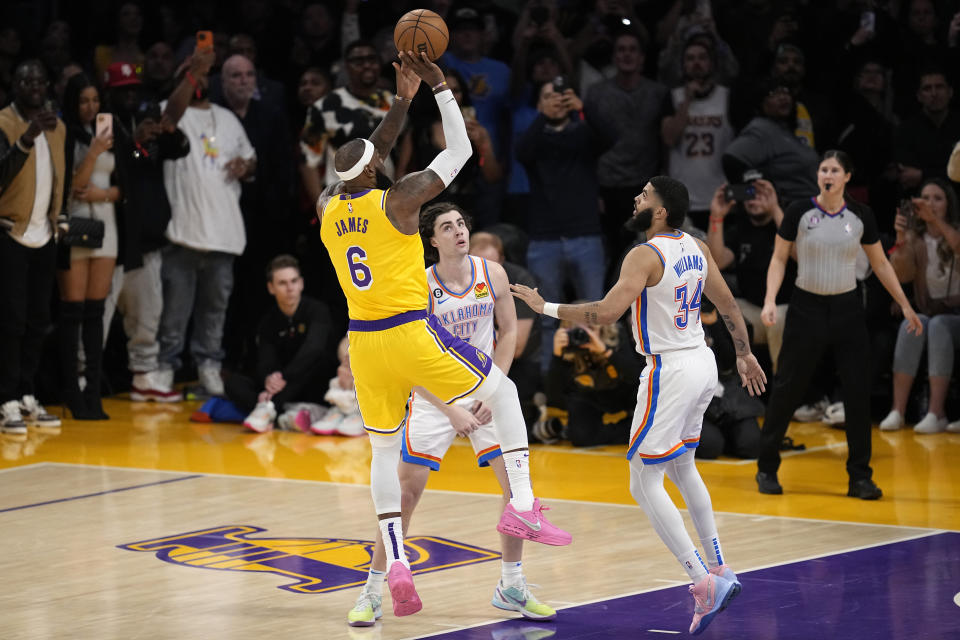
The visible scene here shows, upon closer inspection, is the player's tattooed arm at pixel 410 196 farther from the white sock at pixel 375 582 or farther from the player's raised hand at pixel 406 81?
the white sock at pixel 375 582

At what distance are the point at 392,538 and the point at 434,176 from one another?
1.55m

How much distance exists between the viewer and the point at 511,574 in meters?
6.45

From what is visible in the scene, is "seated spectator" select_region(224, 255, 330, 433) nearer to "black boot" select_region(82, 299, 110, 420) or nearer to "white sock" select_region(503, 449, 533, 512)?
"black boot" select_region(82, 299, 110, 420)

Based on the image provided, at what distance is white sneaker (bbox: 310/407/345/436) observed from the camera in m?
11.5

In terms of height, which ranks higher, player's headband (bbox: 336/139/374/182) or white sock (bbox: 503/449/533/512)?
player's headband (bbox: 336/139/374/182)

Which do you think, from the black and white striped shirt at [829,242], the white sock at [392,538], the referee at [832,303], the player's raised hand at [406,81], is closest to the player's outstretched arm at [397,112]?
the player's raised hand at [406,81]

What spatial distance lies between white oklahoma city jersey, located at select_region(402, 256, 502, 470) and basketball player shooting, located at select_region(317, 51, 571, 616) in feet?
1.53

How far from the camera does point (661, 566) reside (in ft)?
23.9

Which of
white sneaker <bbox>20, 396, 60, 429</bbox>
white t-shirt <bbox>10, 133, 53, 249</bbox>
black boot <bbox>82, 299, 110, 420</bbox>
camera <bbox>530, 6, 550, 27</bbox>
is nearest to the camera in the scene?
white t-shirt <bbox>10, 133, 53, 249</bbox>

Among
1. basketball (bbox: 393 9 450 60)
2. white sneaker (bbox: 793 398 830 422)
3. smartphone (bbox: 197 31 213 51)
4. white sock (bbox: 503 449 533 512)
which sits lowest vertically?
white sneaker (bbox: 793 398 830 422)

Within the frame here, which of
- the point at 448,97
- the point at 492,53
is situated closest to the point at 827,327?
the point at 448,97

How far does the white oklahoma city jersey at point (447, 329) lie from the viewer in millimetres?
6730

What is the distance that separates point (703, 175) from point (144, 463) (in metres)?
5.25

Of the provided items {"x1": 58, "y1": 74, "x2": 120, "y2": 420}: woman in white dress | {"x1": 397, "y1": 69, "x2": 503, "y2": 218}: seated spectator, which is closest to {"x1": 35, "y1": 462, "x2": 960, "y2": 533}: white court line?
{"x1": 58, "y1": 74, "x2": 120, "y2": 420}: woman in white dress
